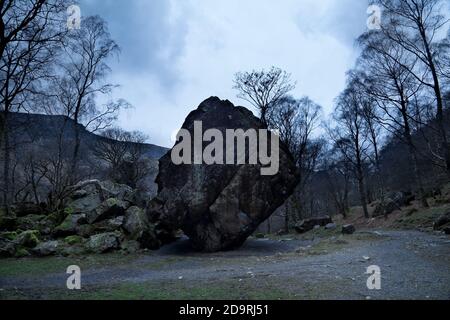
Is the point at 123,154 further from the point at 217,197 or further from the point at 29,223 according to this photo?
the point at 217,197

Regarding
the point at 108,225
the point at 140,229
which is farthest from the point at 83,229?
the point at 140,229

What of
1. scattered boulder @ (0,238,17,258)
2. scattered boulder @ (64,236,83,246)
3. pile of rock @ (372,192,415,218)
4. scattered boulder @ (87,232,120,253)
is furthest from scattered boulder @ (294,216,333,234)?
scattered boulder @ (0,238,17,258)

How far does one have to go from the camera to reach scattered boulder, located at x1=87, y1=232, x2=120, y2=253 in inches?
535

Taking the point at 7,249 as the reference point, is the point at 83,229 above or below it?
above

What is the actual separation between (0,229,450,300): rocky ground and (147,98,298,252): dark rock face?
2.48 m

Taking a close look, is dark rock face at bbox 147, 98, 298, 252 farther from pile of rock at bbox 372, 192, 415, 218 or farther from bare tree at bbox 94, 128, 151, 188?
bare tree at bbox 94, 128, 151, 188

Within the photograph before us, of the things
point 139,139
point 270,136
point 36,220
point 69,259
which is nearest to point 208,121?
point 270,136

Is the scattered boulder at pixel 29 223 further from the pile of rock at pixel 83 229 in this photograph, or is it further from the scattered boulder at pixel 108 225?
the scattered boulder at pixel 108 225

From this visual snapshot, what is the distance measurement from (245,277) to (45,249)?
8.85 metres

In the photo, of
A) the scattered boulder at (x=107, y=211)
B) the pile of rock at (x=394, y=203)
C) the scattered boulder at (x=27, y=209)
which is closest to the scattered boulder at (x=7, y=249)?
the scattered boulder at (x=107, y=211)

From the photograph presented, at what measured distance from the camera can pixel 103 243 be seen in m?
13.9

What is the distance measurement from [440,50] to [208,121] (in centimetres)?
1121
